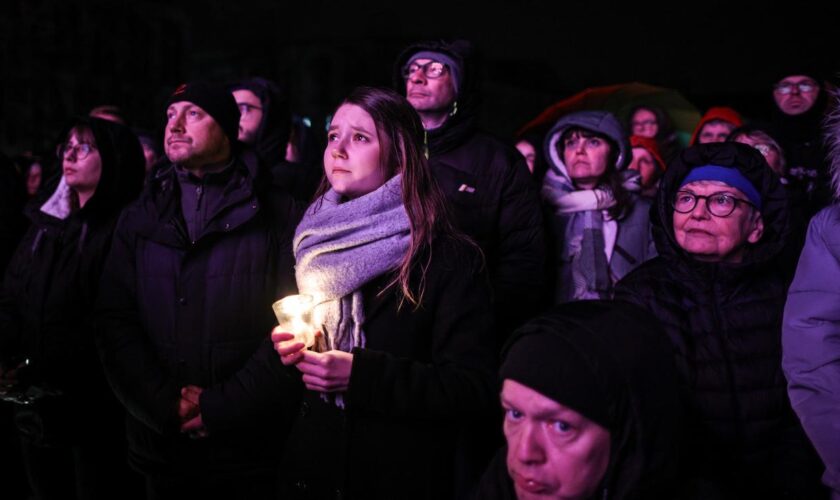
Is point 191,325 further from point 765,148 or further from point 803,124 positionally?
point 803,124

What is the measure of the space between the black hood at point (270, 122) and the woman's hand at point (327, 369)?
301 centimetres

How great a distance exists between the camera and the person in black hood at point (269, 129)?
15.1 feet

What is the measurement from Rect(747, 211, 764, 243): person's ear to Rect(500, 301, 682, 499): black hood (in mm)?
1289

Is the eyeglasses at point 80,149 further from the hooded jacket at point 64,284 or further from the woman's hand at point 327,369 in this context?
the woman's hand at point 327,369

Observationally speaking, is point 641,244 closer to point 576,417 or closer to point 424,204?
point 424,204

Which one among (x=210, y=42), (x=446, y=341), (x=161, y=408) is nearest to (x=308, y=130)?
(x=161, y=408)

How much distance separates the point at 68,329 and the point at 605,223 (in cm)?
303

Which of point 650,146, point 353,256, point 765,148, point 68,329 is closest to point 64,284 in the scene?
point 68,329

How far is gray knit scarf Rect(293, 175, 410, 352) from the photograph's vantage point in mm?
2094

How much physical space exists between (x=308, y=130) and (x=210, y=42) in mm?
32039

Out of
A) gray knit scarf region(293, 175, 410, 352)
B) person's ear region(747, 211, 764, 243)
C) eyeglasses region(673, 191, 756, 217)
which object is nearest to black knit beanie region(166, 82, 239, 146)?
gray knit scarf region(293, 175, 410, 352)

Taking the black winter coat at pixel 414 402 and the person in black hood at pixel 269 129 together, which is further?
the person in black hood at pixel 269 129

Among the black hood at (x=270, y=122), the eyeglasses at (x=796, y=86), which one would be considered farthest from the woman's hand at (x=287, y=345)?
the eyeglasses at (x=796, y=86)

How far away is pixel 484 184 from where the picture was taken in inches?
137
